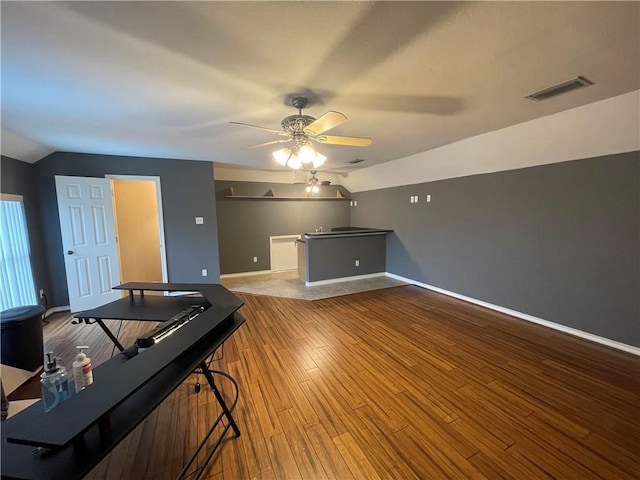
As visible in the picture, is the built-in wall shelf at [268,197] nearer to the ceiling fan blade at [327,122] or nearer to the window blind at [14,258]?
the window blind at [14,258]

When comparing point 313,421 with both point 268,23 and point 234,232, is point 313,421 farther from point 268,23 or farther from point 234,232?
point 234,232

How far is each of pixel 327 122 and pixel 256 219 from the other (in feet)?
15.3

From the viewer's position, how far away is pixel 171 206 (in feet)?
15.0

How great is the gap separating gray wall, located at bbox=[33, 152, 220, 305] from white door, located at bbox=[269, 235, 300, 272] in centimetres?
180

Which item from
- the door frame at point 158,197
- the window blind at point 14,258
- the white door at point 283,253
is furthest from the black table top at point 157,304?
the white door at point 283,253

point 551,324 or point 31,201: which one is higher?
point 31,201

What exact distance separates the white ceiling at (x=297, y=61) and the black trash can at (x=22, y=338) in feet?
6.31

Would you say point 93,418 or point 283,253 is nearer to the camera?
point 93,418

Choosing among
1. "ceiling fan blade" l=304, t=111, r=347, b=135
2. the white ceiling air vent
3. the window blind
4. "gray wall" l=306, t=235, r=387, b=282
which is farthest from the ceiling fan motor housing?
the window blind

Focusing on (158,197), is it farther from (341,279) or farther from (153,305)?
(341,279)

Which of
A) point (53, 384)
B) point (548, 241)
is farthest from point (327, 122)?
point (548, 241)

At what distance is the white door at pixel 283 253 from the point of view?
6.59m

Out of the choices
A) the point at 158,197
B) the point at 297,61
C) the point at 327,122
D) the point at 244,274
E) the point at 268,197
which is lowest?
the point at 244,274

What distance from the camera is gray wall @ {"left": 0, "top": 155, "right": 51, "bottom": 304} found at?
329 cm
